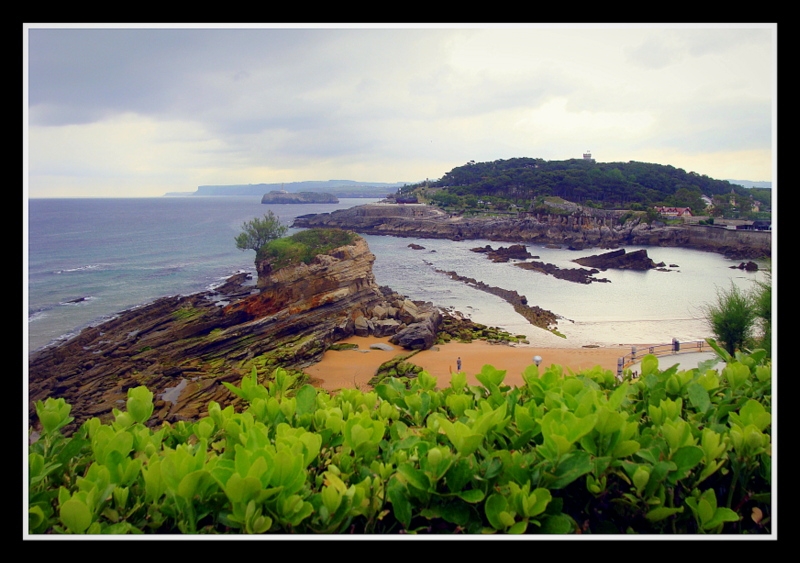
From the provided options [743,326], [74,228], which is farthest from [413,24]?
[743,326]

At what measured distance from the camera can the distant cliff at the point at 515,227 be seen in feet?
20.5

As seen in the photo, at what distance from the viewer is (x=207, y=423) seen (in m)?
1.65

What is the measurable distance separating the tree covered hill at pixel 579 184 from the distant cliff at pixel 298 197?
3.09ft

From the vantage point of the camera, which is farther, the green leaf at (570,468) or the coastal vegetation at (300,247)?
the coastal vegetation at (300,247)

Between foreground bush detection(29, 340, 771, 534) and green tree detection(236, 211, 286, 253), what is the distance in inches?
185

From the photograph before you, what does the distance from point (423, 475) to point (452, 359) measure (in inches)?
182

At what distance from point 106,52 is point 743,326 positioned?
18.7 feet

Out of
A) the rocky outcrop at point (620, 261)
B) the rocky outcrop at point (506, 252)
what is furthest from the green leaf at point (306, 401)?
the rocky outcrop at point (506, 252)

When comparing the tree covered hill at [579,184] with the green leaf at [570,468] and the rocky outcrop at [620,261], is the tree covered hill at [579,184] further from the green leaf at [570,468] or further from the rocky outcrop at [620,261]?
the green leaf at [570,468]

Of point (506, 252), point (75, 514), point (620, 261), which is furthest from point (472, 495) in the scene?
point (506, 252)

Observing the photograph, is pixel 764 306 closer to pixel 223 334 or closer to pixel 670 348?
pixel 670 348

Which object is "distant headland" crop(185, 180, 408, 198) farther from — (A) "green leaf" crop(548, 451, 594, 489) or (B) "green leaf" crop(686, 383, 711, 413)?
(A) "green leaf" crop(548, 451, 594, 489)

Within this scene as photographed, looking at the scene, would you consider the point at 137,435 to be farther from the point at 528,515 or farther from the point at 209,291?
the point at 209,291
